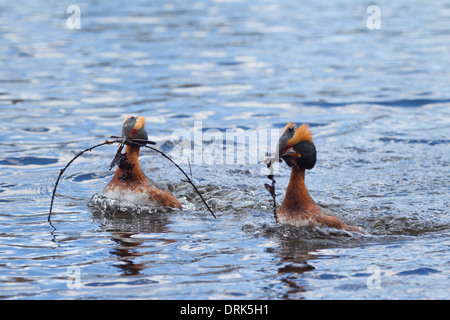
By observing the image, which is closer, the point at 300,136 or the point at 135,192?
the point at 300,136

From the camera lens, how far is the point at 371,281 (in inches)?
279

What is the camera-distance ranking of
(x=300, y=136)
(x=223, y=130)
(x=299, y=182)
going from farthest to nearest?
1. (x=223, y=130)
2. (x=299, y=182)
3. (x=300, y=136)

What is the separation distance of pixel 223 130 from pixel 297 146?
708 centimetres

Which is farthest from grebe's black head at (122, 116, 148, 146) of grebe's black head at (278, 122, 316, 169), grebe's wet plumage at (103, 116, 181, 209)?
grebe's black head at (278, 122, 316, 169)

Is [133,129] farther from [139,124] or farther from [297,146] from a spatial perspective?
[297,146]

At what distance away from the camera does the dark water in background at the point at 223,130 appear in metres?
7.32

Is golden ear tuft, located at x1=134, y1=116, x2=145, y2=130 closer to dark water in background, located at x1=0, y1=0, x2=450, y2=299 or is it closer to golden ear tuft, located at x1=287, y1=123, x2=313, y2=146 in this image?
dark water in background, located at x1=0, y1=0, x2=450, y2=299

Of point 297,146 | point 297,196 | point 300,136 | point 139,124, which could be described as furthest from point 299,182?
point 139,124

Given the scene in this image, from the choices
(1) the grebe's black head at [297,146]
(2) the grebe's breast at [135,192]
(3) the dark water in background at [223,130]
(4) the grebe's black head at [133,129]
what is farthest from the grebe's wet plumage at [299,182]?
(4) the grebe's black head at [133,129]

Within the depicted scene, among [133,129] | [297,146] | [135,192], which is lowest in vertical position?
[135,192]

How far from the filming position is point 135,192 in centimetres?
962

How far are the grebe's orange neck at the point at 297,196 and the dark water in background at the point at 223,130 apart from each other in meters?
0.25

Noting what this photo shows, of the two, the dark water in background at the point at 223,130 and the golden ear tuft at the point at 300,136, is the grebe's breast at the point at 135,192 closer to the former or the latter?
the dark water in background at the point at 223,130

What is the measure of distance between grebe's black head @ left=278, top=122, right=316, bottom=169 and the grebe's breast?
2.28 m
